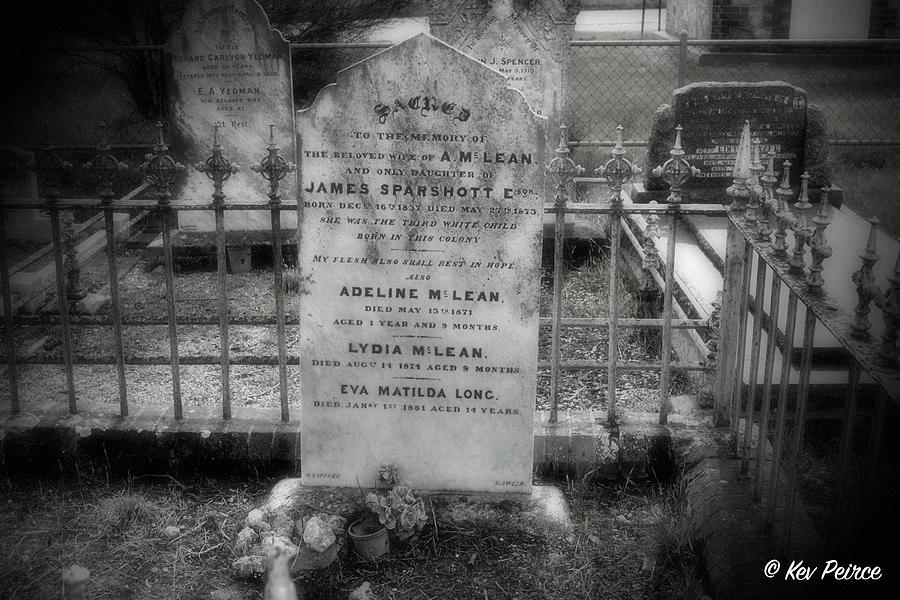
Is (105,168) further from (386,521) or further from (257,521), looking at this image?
(386,521)

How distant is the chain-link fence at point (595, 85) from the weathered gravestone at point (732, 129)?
1.02 m

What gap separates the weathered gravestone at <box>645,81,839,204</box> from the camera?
25.0 ft

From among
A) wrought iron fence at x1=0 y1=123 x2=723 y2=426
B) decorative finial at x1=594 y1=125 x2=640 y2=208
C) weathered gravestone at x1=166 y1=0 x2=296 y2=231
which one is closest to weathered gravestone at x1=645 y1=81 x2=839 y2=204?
weathered gravestone at x1=166 y1=0 x2=296 y2=231

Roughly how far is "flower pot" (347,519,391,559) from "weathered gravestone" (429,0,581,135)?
5231 millimetres

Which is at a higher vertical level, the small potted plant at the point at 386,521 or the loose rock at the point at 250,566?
the small potted plant at the point at 386,521

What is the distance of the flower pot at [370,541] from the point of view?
129 inches

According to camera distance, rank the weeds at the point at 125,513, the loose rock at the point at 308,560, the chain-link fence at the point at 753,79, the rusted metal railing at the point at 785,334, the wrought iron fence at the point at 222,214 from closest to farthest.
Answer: the rusted metal railing at the point at 785,334 < the loose rock at the point at 308,560 < the weeds at the point at 125,513 < the wrought iron fence at the point at 222,214 < the chain-link fence at the point at 753,79

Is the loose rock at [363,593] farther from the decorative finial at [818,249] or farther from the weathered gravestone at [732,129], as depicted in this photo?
the weathered gravestone at [732,129]

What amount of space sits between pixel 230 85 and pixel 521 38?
256 cm

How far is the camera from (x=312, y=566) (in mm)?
3201

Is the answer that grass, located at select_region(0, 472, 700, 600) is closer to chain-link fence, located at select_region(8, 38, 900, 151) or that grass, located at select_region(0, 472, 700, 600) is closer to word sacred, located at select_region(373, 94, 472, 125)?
word sacred, located at select_region(373, 94, 472, 125)

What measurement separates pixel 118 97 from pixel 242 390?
855 centimetres

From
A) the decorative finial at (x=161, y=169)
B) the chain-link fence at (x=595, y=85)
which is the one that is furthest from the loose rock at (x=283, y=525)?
the chain-link fence at (x=595, y=85)

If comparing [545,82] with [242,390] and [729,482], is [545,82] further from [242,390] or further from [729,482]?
[729,482]
